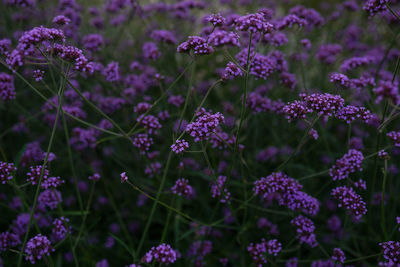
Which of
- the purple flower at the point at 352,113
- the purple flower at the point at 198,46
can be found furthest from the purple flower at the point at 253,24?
the purple flower at the point at 352,113

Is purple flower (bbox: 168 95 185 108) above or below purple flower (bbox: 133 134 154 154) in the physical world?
above

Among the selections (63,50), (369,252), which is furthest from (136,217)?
(369,252)

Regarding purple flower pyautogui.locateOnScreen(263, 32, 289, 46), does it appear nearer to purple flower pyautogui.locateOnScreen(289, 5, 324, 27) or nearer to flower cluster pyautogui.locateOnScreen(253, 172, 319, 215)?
purple flower pyautogui.locateOnScreen(289, 5, 324, 27)

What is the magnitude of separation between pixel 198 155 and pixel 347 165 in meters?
1.29

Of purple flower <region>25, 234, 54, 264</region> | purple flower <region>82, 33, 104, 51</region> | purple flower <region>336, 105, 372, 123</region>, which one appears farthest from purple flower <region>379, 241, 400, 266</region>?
purple flower <region>82, 33, 104, 51</region>

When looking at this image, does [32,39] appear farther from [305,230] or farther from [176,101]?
[305,230]

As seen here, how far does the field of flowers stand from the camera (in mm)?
1786

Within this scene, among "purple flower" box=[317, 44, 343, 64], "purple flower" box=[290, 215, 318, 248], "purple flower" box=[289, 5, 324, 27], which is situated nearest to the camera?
"purple flower" box=[290, 215, 318, 248]

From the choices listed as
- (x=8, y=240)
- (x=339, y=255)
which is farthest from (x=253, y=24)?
(x=8, y=240)

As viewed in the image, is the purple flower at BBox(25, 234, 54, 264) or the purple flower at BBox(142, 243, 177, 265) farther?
the purple flower at BBox(25, 234, 54, 264)

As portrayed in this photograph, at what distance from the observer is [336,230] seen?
2.42 metres

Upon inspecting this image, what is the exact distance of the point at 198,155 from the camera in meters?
2.88

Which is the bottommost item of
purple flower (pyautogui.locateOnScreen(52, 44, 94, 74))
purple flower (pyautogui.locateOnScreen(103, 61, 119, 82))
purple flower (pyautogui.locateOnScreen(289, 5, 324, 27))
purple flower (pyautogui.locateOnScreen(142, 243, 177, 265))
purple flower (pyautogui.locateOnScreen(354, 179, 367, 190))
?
purple flower (pyautogui.locateOnScreen(142, 243, 177, 265))

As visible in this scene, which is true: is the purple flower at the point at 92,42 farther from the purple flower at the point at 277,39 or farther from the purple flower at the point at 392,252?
the purple flower at the point at 392,252
